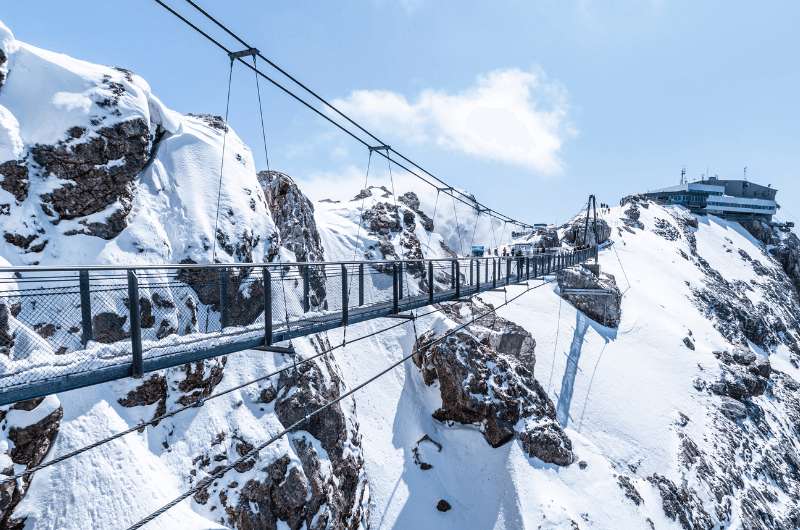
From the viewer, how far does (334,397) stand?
56.9ft

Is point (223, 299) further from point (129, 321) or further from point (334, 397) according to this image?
point (334, 397)

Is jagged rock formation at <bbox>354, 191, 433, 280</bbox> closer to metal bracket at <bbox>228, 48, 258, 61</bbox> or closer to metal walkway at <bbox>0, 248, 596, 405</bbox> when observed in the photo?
metal bracket at <bbox>228, 48, 258, 61</bbox>

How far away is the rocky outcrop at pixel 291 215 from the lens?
24594mm

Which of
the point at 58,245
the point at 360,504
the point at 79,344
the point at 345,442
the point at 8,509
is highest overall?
the point at 58,245

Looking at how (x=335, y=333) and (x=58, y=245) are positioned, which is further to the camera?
(x=335, y=333)

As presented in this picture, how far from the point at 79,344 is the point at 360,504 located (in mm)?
14609

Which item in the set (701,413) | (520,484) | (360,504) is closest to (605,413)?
(701,413)

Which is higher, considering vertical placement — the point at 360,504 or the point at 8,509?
the point at 8,509

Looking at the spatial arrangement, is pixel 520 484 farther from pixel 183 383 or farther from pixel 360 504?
pixel 183 383

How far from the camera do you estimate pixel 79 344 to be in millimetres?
5262

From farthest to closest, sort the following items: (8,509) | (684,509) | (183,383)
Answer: (684,509), (183,383), (8,509)

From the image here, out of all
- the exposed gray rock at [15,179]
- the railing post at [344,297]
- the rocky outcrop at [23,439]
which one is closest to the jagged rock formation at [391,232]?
the exposed gray rock at [15,179]

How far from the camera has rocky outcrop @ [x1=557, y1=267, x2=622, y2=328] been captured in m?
32.4

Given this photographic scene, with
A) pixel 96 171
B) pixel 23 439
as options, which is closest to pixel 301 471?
pixel 23 439
